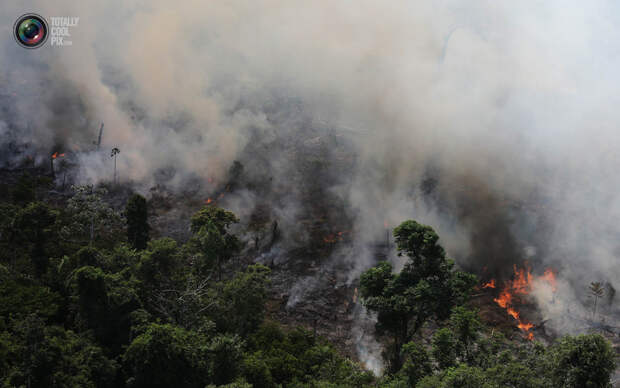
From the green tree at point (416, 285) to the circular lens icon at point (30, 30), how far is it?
56.5 metres

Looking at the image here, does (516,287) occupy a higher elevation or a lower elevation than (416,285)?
higher

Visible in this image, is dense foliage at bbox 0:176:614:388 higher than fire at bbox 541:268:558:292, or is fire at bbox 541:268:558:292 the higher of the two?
fire at bbox 541:268:558:292

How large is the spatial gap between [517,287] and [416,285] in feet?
75.8

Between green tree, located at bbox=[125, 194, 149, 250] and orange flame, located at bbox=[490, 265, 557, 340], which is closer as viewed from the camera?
green tree, located at bbox=[125, 194, 149, 250]

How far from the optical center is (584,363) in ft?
80.3

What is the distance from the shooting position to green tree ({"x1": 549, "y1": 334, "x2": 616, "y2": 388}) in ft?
78.7

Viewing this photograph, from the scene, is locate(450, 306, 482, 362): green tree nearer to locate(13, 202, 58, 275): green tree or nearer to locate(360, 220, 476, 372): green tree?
locate(360, 220, 476, 372): green tree

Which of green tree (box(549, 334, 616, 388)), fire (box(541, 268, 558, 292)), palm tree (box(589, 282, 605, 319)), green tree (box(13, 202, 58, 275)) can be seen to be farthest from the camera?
fire (box(541, 268, 558, 292))

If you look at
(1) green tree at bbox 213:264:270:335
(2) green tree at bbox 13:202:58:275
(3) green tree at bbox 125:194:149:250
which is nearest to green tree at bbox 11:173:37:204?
(2) green tree at bbox 13:202:58:275

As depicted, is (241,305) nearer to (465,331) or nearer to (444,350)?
(444,350)

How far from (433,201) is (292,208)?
20840mm

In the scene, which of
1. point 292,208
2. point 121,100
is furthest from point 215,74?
point 292,208

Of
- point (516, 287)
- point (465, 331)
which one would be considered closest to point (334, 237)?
point (516, 287)

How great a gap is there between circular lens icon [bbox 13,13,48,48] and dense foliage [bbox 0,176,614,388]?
25449 mm
